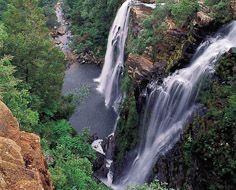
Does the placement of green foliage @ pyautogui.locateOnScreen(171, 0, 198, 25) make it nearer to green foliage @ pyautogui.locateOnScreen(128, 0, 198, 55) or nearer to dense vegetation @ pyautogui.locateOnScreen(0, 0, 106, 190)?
green foliage @ pyautogui.locateOnScreen(128, 0, 198, 55)

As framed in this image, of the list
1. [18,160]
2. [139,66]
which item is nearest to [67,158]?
[18,160]

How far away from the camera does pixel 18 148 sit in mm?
10094

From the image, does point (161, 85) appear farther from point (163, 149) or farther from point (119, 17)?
point (119, 17)

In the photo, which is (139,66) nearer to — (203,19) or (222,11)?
(203,19)

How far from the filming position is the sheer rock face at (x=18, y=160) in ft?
29.4

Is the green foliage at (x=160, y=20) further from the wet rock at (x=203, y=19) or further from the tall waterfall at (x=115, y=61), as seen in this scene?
the tall waterfall at (x=115, y=61)

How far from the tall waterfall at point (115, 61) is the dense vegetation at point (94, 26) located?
3.72 m

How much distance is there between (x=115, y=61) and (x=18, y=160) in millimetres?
22110

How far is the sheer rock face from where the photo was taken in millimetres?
8969

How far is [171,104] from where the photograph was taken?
1988 centimetres

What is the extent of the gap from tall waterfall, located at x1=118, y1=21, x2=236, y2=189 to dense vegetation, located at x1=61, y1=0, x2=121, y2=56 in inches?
618

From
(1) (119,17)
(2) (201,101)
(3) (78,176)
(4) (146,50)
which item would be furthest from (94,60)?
(3) (78,176)

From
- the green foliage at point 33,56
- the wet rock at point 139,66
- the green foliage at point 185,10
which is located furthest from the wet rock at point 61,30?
A: the green foliage at point 185,10

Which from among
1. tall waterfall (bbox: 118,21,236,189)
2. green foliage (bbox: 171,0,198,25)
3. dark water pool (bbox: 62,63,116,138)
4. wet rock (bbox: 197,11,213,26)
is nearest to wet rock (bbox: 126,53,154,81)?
tall waterfall (bbox: 118,21,236,189)
